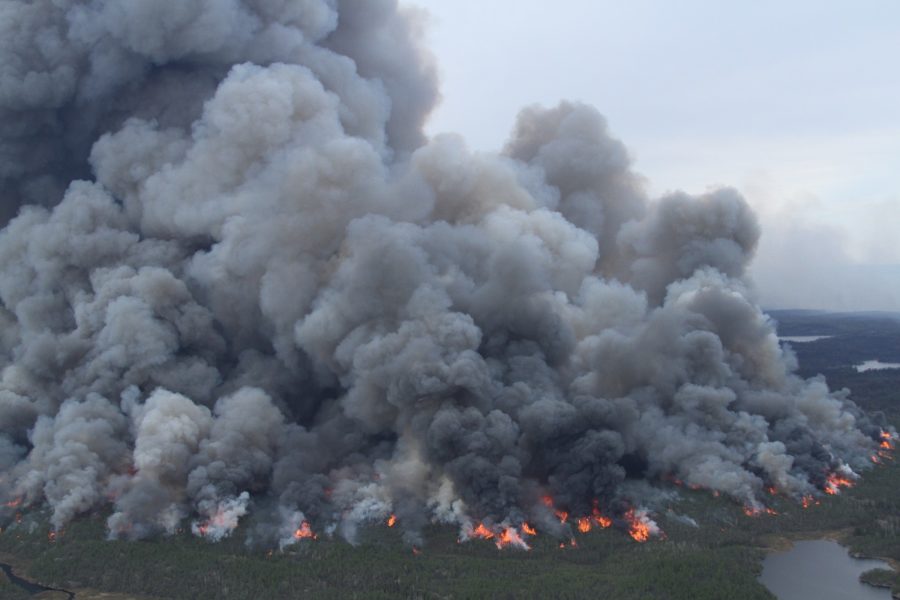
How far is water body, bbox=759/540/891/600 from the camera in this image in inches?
2808

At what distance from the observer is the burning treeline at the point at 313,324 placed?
83438 mm

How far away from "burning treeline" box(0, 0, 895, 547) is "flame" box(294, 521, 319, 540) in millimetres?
200

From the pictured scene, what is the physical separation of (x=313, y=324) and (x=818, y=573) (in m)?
49.7

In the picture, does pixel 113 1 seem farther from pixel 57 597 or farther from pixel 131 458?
pixel 57 597

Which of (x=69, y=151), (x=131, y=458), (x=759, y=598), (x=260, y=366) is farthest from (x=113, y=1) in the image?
(x=759, y=598)

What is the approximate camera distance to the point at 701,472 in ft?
295

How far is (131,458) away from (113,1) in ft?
168

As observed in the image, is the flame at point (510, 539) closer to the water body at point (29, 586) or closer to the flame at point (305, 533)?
the flame at point (305, 533)

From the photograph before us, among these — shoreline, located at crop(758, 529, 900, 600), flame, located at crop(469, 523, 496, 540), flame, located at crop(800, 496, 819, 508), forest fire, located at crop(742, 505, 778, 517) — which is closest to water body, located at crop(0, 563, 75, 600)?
flame, located at crop(469, 523, 496, 540)

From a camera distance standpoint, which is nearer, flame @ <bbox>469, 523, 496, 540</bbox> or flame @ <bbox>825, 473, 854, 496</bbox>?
flame @ <bbox>469, 523, 496, 540</bbox>

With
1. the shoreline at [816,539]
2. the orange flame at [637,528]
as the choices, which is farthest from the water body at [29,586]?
the shoreline at [816,539]

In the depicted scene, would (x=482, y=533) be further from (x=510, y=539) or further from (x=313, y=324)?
(x=313, y=324)

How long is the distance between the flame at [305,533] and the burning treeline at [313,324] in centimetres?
20

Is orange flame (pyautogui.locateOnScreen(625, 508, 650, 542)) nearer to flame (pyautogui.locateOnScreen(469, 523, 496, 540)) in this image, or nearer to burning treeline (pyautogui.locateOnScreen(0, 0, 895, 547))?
burning treeline (pyautogui.locateOnScreen(0, 0, 895, 547))
